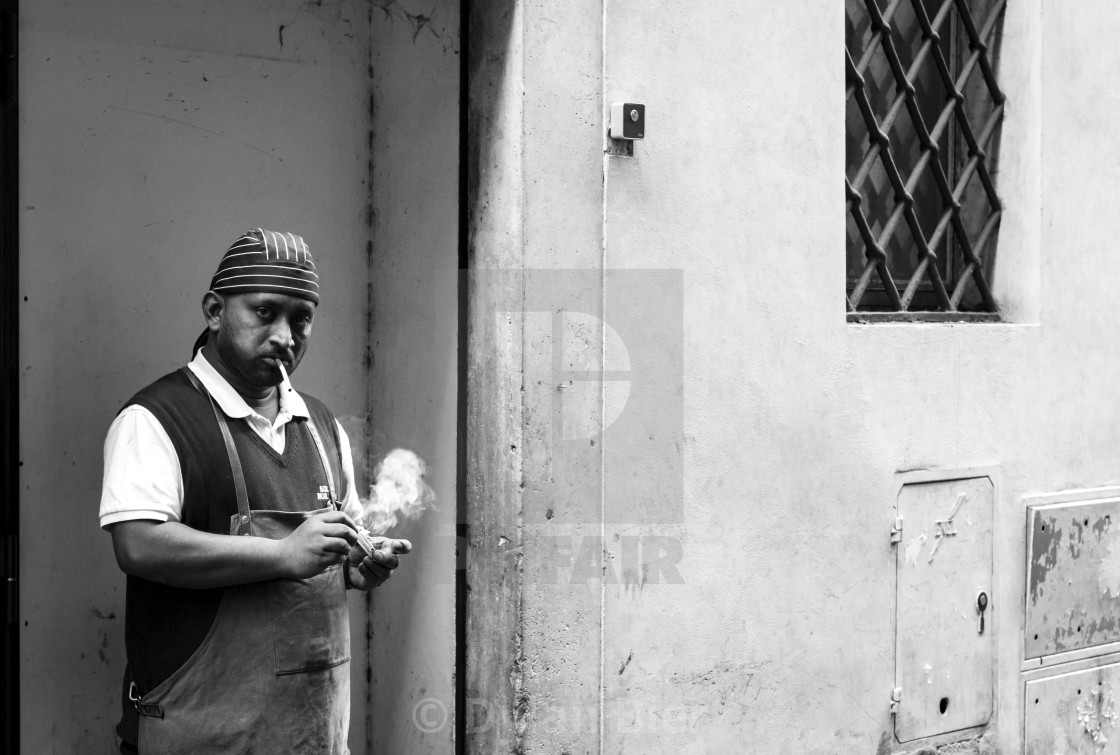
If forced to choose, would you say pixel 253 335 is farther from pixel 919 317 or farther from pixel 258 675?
pixel 919 317

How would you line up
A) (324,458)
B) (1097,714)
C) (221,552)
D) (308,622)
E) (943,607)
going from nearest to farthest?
(221,552) < (308,622) < (324,458) < (943,607) < (1097,714)

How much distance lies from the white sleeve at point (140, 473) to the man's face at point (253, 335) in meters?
0.25

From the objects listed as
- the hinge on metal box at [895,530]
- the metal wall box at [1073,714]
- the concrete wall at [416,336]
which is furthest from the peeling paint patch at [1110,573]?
the concrete wall at [416,336]

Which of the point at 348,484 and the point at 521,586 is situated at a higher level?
the point at 348,484

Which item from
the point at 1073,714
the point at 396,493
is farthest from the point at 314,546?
the point at 1073,714

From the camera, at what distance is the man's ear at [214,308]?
3.13 metres

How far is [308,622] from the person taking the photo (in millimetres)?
3145

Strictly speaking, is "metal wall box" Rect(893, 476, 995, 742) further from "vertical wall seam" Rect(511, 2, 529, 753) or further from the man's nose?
the man's nose

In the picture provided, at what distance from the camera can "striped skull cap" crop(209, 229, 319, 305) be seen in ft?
10.1

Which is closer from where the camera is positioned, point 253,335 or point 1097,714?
point 253,335

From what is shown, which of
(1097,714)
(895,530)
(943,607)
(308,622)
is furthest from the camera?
(1097,714)

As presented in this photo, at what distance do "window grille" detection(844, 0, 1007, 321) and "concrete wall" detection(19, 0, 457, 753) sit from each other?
69.2 inches
